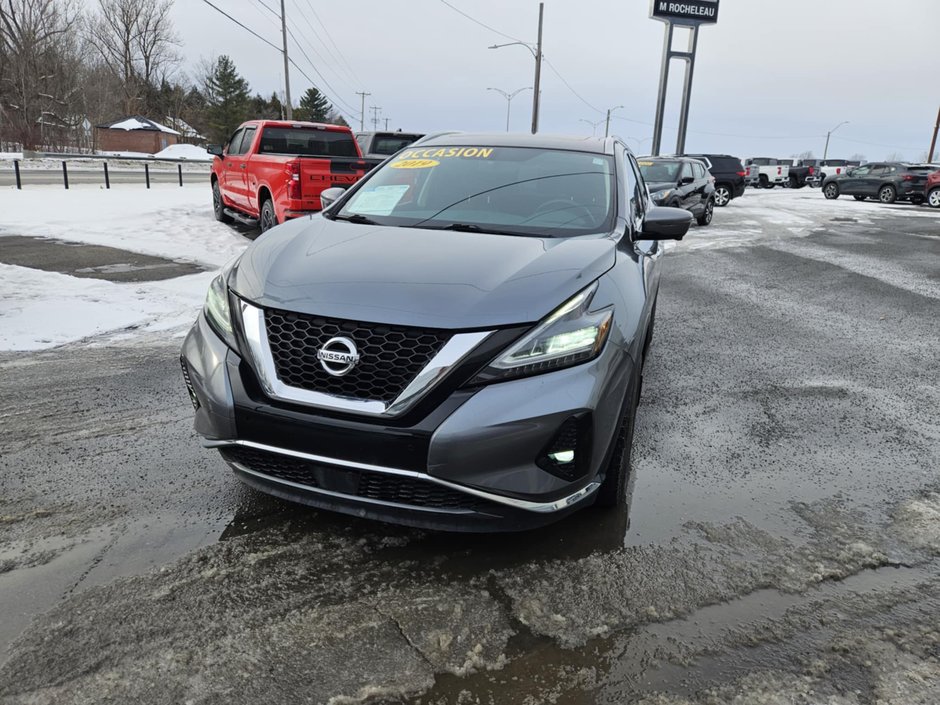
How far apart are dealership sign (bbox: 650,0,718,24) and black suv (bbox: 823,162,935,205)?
9.42m

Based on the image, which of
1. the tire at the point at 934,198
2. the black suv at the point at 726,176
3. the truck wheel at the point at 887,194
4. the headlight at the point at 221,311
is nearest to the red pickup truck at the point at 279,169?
the headlight at the point at 221,311

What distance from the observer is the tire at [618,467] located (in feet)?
9.14

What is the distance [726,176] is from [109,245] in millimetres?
20048

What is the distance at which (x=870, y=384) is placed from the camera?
5.05 m

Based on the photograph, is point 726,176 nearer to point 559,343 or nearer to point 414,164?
point 414,164

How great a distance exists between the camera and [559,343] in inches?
94.9

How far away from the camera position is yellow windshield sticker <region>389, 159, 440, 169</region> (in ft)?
13.7

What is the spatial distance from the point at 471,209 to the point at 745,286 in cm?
658

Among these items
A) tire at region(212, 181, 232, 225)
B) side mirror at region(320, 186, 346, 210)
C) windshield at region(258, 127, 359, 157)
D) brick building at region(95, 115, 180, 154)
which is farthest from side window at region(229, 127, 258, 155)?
brick building at region(95, 115, 180, 154)

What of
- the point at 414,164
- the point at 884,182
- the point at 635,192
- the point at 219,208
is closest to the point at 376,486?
the point at 414,164

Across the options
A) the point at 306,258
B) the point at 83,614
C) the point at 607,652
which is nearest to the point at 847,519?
the point at 607,652

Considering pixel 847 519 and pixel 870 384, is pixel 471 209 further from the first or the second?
pixel 870 384

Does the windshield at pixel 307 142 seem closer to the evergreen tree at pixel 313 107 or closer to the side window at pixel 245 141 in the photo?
the side window at pixel 245 141

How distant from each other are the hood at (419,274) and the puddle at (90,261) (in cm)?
557
